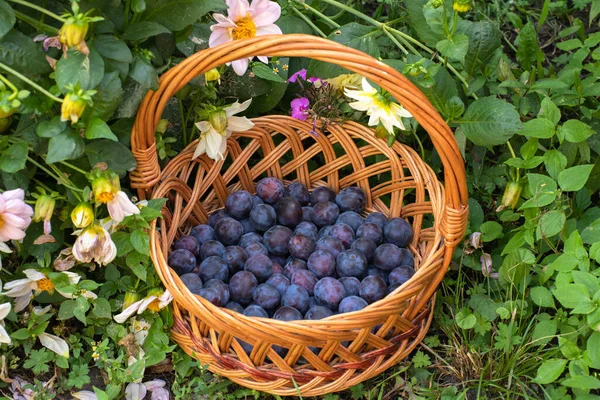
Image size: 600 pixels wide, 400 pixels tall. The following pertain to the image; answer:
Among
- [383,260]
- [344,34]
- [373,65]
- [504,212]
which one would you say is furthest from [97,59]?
[504,212]

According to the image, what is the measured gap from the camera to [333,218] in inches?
67.2

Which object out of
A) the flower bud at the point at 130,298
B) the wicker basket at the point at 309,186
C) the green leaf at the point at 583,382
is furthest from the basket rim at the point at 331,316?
the green leaf at the point at 583,382

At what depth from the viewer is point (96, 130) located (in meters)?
1.26

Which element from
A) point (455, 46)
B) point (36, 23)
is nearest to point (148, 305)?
point (36, 23)

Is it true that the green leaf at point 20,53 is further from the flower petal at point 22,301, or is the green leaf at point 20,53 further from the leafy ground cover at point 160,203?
the flower petal at point 22,301

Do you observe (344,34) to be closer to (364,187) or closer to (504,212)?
(364,187)

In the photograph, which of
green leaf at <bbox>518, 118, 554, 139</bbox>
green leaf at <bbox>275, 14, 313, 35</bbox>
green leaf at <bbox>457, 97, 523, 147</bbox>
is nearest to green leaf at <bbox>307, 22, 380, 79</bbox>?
green leaf at <bbox>275, 14, 313, 35</bbox>

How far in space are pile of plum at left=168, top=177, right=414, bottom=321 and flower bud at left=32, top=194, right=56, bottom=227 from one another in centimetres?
31

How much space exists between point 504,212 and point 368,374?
0.48 metres

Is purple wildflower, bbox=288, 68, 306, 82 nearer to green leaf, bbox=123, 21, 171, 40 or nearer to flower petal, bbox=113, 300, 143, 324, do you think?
green leaf, bbox=123, 21, 171, 40

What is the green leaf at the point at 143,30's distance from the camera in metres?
1.36

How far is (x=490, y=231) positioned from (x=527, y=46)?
48cm

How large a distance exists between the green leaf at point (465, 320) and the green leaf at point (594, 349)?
239 millimetres

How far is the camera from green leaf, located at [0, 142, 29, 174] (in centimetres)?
128
